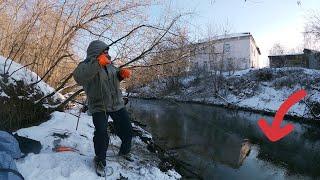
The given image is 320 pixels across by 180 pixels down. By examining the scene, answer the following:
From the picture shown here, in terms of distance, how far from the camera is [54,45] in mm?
10656

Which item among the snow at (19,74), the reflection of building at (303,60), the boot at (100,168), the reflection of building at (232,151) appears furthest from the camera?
the reflection of building at (303,60)

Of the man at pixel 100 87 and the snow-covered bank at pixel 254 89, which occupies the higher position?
the man at pixel 100 87

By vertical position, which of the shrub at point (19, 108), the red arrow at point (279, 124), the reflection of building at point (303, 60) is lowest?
the red arrow at point (279, 124)

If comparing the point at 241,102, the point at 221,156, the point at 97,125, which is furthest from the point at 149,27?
the point at 241,102

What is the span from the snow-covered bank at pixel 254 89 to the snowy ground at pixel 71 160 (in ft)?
42.1

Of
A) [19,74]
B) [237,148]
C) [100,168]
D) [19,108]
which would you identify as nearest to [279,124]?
[237,148]

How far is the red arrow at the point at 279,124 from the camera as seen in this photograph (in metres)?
16.2

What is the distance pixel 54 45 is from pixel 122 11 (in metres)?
2.03

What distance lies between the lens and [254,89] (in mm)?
28688

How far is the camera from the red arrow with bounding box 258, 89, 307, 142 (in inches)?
637

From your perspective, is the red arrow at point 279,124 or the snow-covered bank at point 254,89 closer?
the red arrow at point 279,124

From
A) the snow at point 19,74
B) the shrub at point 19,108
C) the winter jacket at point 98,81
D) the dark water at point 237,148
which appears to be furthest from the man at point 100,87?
the dark water at point 237,148

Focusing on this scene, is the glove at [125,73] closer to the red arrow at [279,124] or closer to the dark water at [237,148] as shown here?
the dark water at [237,148]

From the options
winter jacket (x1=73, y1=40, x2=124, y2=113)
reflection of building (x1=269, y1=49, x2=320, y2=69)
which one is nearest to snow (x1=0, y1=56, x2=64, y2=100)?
winter jacket (x1=73, y1=40, x2=124, y2=113)
